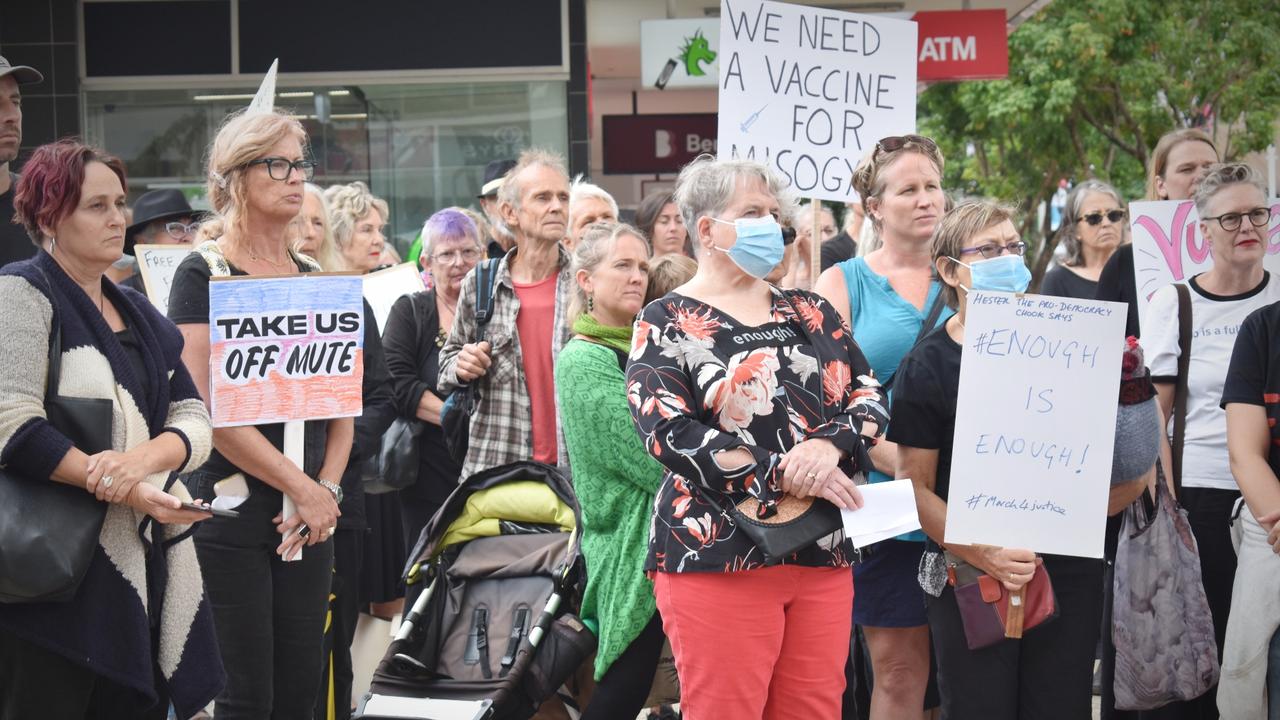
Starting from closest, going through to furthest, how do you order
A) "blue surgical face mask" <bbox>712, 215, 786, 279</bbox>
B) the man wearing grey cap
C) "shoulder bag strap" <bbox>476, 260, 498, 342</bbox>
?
"blue surgical face mask" <bbox>712, 215, 786, 279</bbox>
the man wearing grey cap
"shoulder bag strap" <bbox>476, 260, 498, 342</bbox>

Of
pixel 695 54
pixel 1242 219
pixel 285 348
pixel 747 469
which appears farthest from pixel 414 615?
pixel 695 54

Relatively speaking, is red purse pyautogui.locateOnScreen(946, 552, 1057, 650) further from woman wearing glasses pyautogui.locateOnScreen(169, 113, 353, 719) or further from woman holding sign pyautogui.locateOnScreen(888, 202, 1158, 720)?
woman wearing glasses pyautogui.locateOnScreen(169, 113, 353, 719)

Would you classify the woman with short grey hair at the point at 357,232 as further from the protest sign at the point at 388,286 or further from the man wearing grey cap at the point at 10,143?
the man wearing grey cap at the point at 10,143

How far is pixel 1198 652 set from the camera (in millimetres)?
4578

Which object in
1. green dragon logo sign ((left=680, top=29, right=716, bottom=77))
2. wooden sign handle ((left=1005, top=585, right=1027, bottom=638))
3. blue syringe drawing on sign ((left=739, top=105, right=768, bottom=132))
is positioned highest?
green dragon logo sign ((left=680, top=29, right=716, bottom=77))

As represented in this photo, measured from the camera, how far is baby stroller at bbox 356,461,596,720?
476 cm

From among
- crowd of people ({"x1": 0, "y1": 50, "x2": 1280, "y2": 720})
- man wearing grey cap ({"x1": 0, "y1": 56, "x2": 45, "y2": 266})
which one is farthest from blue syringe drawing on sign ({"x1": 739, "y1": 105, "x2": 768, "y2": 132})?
man wearing grey cap ({"x1": 0, "y1": 56, "x2": 45, "y2": 266})

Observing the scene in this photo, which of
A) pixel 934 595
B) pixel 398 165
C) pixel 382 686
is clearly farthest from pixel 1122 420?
pixel 398 165

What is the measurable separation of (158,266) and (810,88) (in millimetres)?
2923

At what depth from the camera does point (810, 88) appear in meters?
Result: 6.07

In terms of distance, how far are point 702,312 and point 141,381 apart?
1.57m

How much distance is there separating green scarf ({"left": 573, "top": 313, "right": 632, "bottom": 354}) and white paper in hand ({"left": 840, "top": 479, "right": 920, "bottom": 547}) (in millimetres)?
1408

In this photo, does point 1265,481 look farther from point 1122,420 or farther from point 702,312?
point 702,312

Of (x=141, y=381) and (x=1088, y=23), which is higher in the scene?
(x=1088, y=23)
